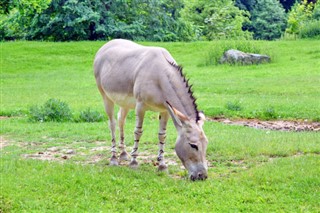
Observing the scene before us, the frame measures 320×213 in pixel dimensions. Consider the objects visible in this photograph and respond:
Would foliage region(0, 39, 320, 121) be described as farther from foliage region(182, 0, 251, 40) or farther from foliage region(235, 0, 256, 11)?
foliage region(235, 0, 256, 11)

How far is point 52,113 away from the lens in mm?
14531

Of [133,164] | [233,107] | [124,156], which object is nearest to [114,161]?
[124,156]

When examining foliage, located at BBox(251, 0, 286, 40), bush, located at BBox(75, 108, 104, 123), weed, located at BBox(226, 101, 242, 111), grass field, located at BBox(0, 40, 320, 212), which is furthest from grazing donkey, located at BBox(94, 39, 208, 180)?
foliage, located at BBox(251, 0, 286, 40)

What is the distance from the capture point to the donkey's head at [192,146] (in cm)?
771

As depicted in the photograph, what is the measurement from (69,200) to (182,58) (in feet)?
74.8

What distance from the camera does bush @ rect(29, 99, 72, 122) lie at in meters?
14.5

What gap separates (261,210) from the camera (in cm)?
668

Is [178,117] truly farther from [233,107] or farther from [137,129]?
[233,107]

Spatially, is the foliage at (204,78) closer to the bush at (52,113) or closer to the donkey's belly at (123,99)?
the bush at (52,113)

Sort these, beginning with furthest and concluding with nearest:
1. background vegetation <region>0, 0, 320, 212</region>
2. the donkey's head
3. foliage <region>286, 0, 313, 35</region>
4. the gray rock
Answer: foliage <region>286, 0, 313, 35</region> < the gray rock < the donkey's head < background vegetation <region>0, 0, 320, 212</region>

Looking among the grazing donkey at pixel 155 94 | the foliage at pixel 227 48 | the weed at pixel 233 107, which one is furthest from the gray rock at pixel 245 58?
the grazing donkey at pixel 155 94

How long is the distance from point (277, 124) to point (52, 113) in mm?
5945

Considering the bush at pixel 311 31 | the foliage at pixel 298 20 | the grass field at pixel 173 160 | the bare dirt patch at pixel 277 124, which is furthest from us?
the foliage at pixel 298 20

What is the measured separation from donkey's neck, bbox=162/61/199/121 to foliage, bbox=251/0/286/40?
146 feet
